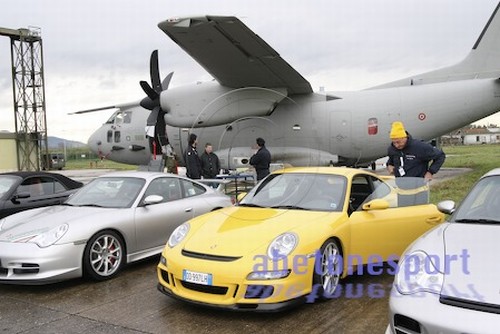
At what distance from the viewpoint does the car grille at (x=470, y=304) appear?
278 centimetres

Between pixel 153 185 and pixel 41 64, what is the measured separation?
36.5 m

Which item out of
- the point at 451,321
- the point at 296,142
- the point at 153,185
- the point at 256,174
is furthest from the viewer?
the point at 296,142

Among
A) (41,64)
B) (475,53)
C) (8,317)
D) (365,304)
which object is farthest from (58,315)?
(41,64)

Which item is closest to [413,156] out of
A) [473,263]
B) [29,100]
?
[473,263]

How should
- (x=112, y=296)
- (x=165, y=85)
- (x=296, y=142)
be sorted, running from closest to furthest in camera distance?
(x=112, y=296) → (x=296, y=142) → (x=165, y=85)

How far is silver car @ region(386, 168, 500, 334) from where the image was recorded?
280 cm

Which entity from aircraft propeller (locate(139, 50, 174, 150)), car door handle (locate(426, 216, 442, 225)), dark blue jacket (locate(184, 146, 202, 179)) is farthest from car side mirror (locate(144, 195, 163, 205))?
aircraft propeller (locate(139, 50, 174, 150))

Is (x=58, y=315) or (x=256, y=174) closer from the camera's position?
(x=58, y=315)

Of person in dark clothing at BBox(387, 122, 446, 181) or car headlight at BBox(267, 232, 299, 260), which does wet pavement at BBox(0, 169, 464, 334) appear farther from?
person in dark clothing at BBox(387, 122, 446, 181)

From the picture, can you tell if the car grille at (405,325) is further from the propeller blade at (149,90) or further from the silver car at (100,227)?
the propeller blade at (149,90)

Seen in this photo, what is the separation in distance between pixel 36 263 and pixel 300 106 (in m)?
11.6

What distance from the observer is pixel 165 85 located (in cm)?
1842

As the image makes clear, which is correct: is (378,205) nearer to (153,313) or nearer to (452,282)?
(452,282)

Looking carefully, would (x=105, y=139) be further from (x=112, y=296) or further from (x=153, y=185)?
(x=112, y=296)
